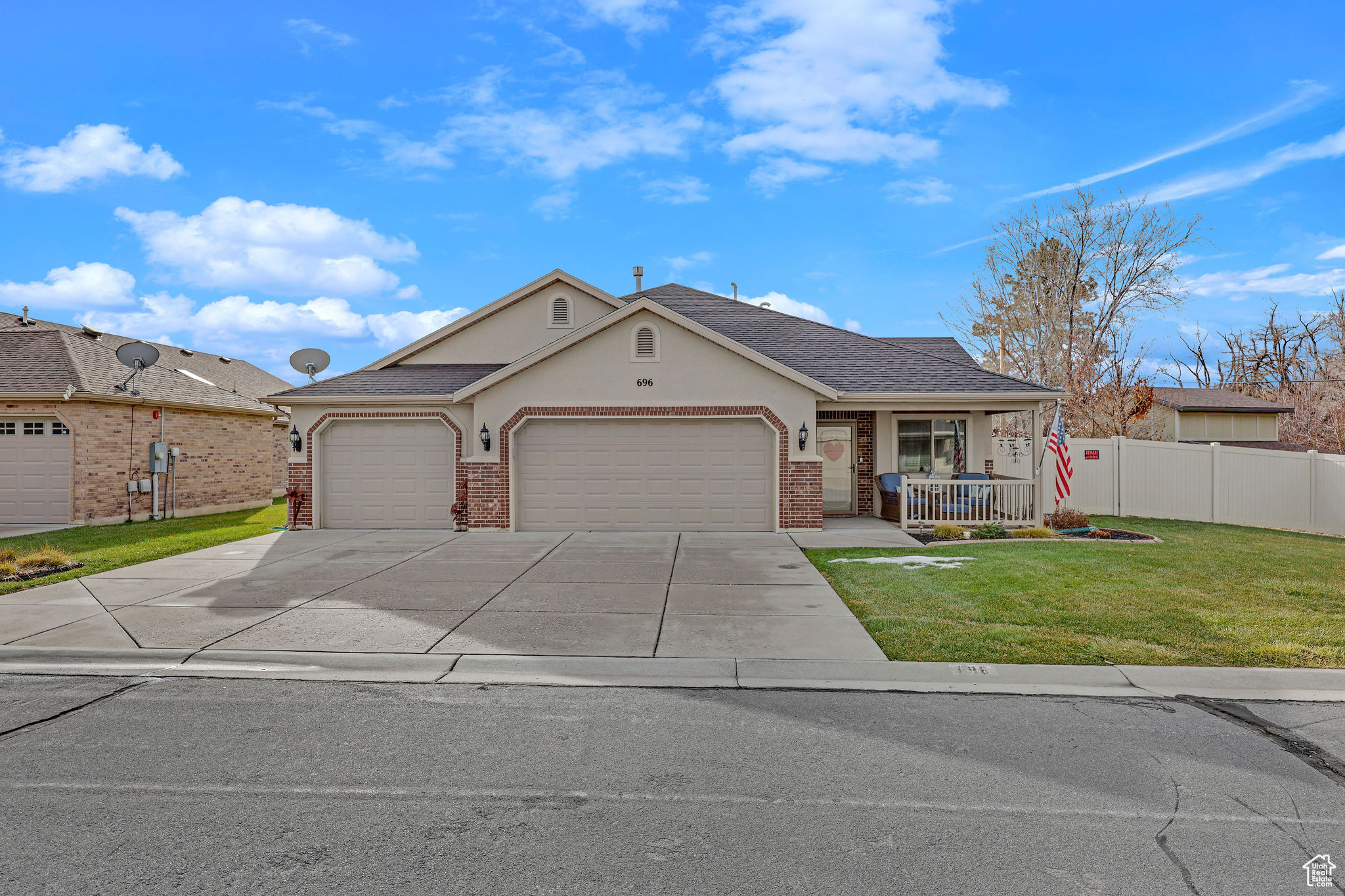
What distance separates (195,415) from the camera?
20016 mm

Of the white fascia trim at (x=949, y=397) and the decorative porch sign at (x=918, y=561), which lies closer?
the decorative porch sign at (x=918, y=561)

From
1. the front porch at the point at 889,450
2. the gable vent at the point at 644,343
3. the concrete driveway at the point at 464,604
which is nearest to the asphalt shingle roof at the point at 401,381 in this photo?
the gable vent at the point at 644,343

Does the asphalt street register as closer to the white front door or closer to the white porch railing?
the white porch railing

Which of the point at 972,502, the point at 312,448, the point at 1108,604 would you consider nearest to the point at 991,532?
the point at 972,502

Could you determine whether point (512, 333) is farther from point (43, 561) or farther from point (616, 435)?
point (43, 561)

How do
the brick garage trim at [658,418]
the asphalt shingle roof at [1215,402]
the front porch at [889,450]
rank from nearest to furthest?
the brick garage trim at [658,418] → the front porch at [889,450] → the asphalt shingle roof at [1215,402]

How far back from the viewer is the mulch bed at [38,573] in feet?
32.1

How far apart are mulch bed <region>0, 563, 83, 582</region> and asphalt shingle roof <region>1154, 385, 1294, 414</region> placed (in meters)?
38.9

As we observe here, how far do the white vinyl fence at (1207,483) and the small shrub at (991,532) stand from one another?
10.4 feet

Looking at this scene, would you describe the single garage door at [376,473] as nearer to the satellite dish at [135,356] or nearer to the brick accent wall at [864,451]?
the satellite dish at [135,356]

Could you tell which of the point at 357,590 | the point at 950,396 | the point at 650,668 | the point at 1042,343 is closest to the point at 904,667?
the point at 650,668

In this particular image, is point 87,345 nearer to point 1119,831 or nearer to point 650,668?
point 650,668

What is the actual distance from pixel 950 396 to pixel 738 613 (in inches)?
345

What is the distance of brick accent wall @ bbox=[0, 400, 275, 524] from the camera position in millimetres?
17094
